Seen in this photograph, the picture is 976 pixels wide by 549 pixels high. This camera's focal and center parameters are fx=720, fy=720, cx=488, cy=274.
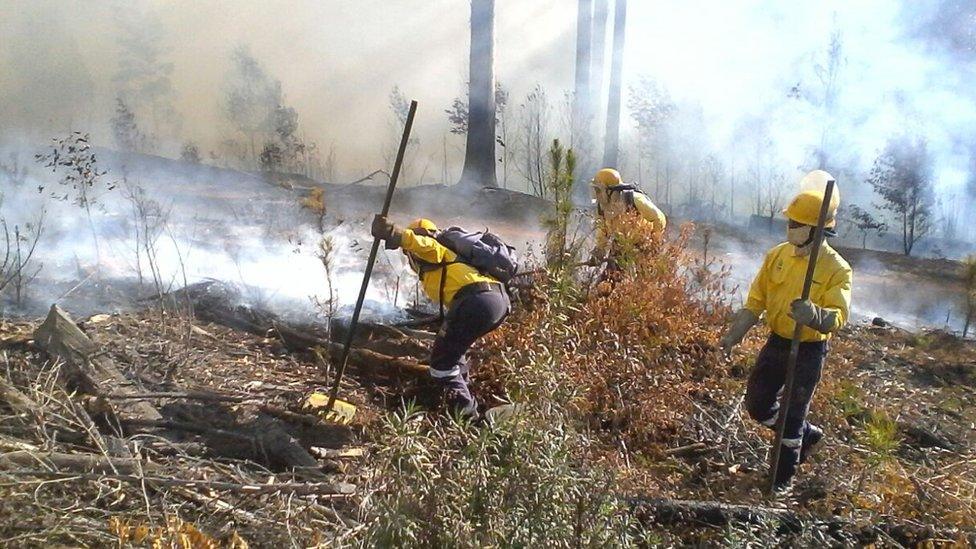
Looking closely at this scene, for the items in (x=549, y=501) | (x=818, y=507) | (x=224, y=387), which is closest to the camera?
(x=549, y=501)

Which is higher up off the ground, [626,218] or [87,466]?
[626,218]

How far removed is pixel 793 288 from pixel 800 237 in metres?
0.27

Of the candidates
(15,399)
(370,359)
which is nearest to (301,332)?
(370,359)

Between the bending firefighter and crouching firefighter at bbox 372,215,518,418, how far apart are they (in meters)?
1.27

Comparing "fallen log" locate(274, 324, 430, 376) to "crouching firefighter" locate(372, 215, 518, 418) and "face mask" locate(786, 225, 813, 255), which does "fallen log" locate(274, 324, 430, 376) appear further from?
"face mask" locate(786, 225, 813, 255)

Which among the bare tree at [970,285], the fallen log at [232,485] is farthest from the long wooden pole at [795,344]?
the bare tree at [970,285]

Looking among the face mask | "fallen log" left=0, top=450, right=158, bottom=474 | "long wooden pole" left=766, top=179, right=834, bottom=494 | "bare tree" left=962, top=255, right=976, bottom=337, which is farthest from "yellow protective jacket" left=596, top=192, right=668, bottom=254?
"bare tree" left=962, top=255, right=976, bottom=337

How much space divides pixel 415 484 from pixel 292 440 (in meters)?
1.78

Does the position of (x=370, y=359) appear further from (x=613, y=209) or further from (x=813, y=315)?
(x=813, y=315)

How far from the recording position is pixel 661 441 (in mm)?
4512

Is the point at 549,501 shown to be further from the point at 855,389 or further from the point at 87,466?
the point at 855,389

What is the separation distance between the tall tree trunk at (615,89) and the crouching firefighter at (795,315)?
1247 cm

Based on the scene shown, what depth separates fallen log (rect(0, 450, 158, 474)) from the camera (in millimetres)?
2842

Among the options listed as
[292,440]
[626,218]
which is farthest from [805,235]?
[292,440]
